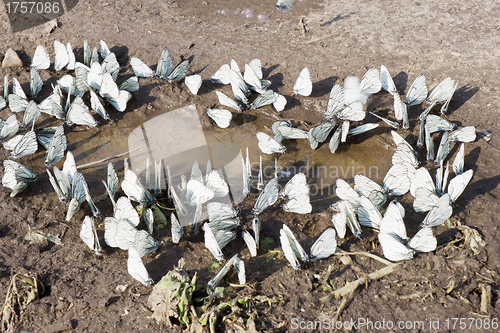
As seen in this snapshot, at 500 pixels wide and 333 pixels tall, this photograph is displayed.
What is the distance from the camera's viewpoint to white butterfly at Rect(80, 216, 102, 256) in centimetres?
338

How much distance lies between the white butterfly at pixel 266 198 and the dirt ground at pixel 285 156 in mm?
147

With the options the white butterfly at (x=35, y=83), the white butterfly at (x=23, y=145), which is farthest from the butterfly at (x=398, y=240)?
the white butterfly at (x=35, y=83)

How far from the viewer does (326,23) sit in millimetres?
5801

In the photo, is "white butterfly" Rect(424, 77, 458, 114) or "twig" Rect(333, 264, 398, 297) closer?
"twig" Rect(333, 264, 398, 297)

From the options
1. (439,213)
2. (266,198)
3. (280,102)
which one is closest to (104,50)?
(280,102)

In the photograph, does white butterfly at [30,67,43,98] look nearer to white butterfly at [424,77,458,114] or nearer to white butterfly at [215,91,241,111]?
white butterfly at [215,91,241,111]

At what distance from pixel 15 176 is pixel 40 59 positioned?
2.21m

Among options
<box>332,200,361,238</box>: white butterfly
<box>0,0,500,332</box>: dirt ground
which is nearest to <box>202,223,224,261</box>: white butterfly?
<box>0,0,500,332</box>: dirt ground

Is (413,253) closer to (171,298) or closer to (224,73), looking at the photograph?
(171,298)

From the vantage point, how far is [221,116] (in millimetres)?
4688

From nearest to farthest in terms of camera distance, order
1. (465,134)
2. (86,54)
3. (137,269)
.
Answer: (137,269) < (465,134) < (86,54)

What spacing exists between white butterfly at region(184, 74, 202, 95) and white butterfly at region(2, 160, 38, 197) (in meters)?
2.15

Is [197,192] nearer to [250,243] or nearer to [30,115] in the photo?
[250,243]

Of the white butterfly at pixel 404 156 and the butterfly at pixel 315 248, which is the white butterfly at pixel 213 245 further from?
the white butterfly at pixel 404 156
